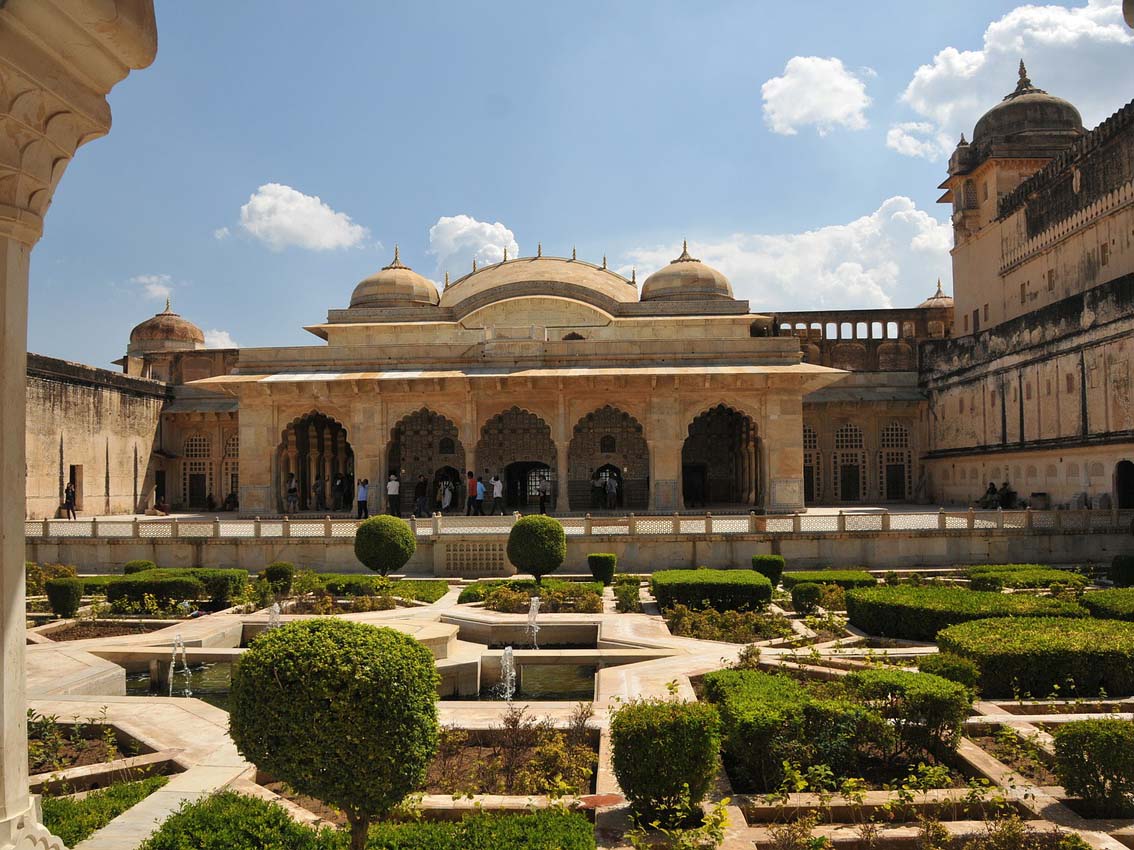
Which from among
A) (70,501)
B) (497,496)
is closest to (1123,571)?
(497,496)

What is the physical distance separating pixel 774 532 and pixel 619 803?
11.6m

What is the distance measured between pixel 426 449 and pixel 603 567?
13.2 m

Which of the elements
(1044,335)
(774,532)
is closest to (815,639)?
(774,532)

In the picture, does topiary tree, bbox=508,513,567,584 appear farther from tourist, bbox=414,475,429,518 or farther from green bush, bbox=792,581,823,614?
tourist, bbox=414,475,429,518

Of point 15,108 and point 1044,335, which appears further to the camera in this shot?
point 1044,335

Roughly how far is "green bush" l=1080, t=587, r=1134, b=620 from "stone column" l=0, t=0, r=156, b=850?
979cm

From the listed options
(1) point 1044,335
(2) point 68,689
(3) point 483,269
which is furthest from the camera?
(3) point 483,269

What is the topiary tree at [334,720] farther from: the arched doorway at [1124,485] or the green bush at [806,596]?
the arched doorway at [1124,485]

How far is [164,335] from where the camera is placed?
3684cm

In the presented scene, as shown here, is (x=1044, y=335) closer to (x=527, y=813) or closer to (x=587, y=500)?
(x=587, y=500)

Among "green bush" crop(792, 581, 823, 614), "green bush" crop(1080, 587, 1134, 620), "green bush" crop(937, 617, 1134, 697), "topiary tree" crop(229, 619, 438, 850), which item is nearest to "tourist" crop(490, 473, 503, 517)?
"green bush" crop(792, 581, 823, 614)

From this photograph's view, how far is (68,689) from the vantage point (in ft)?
26.3

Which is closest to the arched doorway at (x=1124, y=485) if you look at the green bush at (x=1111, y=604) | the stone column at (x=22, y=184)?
the green bush at (x=1111, y=604)

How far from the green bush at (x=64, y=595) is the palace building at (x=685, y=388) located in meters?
10.4
